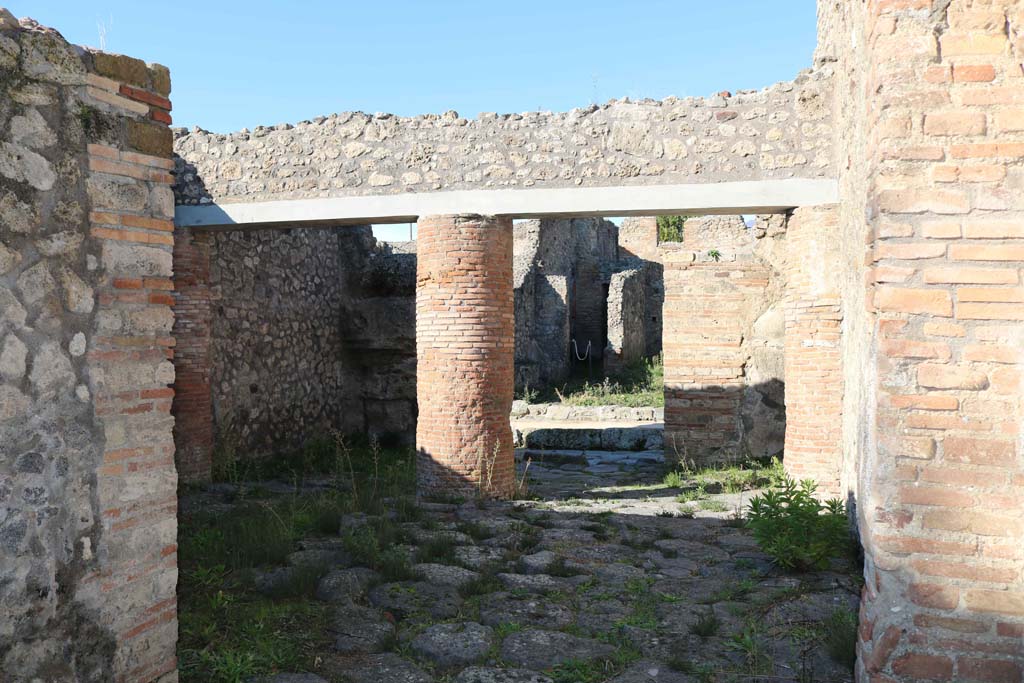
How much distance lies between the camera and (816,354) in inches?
277

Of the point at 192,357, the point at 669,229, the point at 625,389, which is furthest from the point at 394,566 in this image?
the point at 669,229

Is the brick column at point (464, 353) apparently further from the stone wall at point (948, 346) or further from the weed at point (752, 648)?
the stone wall at point (948, 346)

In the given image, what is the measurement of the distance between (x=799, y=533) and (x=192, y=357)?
654cm

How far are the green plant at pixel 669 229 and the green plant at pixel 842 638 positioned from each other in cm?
2460

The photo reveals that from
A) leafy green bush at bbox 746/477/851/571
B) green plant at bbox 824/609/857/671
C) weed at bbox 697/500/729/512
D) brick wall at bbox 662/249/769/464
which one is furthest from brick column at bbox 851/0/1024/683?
brick wall at bbox 662/249/769/464

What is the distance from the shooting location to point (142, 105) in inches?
118

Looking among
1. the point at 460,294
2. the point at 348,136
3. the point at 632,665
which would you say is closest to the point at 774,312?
the point at 460,294

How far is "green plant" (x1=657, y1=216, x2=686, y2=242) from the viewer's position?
27875 millimetres

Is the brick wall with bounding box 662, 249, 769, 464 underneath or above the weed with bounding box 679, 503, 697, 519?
above

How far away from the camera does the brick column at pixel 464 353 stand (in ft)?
24.1

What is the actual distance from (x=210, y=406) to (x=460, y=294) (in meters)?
3.44

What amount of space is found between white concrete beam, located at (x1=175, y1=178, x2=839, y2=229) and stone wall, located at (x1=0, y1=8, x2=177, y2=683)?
4472 millimetres

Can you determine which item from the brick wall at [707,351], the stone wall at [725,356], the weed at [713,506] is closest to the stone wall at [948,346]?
the weed at [713,506]

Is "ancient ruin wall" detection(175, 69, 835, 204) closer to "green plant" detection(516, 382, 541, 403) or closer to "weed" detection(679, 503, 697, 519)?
"weed" detection(679, 503, 697, 519)
